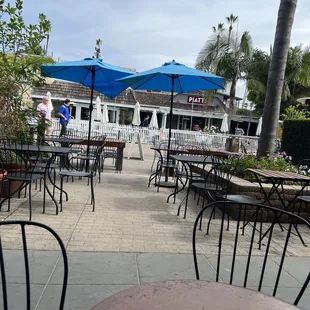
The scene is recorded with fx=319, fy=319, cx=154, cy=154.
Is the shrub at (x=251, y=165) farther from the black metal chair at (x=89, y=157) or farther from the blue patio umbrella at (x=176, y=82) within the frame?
the black metal chair at (x=89, y=157)

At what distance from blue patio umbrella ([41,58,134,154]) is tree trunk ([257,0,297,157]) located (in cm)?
331

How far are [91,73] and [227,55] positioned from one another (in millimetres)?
16169

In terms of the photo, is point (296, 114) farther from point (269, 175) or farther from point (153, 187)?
point (269, 175)

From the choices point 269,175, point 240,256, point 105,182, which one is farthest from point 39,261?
point 105,182

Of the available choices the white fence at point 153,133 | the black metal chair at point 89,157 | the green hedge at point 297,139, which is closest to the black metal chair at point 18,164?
the black metal chair at point 89,157

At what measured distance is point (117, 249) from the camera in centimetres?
357

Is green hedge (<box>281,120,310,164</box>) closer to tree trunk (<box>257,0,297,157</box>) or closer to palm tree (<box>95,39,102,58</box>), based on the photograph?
tree trunk (<box>257,0,297,157</box>)

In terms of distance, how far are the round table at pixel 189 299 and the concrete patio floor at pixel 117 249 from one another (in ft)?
4.00

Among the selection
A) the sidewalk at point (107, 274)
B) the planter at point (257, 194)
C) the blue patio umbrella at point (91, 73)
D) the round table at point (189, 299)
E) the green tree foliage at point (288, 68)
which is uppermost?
the green tree foliage at point (288, 68)

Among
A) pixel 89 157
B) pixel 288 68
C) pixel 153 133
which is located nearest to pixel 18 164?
pixel 89 157

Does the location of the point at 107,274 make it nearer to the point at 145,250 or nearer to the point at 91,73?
the point at 145,250

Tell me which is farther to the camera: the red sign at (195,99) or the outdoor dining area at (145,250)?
the red sign at (195,99)

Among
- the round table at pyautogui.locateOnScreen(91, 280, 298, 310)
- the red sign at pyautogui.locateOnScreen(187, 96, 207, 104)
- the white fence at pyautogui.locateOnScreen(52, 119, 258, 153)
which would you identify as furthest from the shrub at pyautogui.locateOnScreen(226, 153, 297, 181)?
the red sign at pyautogui.locateOnScreen(187, 96, 207, 104)

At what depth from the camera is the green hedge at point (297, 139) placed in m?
11.0
